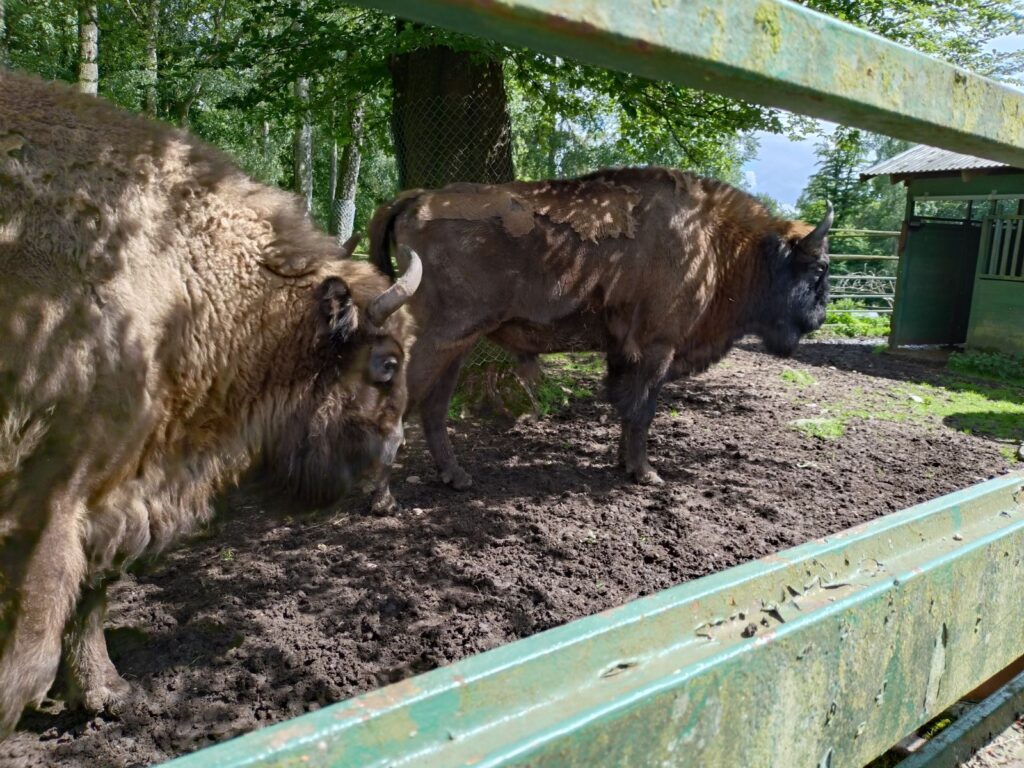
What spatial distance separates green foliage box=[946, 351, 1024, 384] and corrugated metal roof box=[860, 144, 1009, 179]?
294cm

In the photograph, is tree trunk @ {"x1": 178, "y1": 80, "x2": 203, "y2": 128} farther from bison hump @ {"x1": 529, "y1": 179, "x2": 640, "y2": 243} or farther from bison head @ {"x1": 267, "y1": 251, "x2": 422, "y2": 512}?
bison head @ {"x1": 267, "y1": 251, "x2": 422, "y2": 512}

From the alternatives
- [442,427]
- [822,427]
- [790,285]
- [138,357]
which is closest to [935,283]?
[822,427]

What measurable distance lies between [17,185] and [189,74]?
552 cm

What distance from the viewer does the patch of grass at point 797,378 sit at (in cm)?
907

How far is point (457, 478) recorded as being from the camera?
17.6ft

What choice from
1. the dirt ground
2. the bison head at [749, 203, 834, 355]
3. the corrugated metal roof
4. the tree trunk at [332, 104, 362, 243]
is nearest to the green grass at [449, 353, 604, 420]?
the dirt ground

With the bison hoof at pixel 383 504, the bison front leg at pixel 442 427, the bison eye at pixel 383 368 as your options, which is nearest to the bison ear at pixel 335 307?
the bison eye at pixel 383 368

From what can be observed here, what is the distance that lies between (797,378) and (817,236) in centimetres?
360

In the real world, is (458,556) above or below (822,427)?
below

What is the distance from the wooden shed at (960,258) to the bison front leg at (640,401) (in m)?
8.75

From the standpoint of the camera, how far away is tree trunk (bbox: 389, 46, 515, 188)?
687 cm

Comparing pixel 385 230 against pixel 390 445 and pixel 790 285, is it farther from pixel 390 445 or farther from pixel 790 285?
pixel 790 285

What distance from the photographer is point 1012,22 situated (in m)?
8.00

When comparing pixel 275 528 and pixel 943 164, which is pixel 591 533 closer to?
pixel 275 528
